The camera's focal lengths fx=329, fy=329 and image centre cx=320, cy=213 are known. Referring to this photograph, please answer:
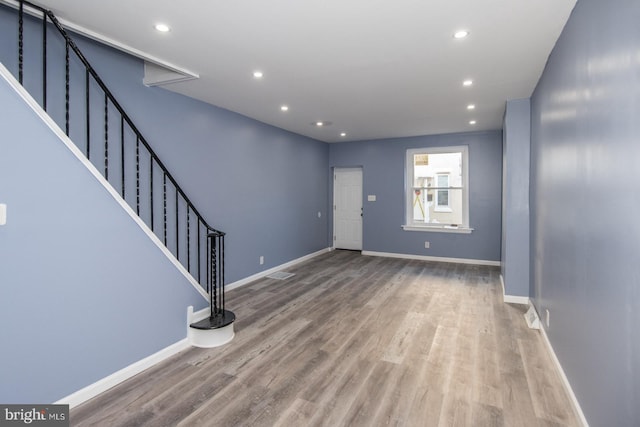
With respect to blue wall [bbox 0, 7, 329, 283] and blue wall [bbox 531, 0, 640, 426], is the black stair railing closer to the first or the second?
blue wall [bbox 0, 7, 329, 283]

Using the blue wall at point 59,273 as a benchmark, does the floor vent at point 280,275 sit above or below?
below

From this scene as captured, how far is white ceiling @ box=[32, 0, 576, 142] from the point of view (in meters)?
2.24

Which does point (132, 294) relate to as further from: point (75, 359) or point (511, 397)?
point (511, 397)

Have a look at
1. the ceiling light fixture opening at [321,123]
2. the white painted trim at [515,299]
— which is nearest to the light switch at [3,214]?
the ceiling light fixture opening at [321,123]

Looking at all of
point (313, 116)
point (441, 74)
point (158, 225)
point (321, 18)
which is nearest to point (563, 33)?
point (441, 74)

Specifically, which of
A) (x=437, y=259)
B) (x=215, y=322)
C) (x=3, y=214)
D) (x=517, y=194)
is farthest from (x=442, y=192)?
(x=3, y=214)

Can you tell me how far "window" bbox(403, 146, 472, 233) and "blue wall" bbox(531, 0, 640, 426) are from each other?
391 cm

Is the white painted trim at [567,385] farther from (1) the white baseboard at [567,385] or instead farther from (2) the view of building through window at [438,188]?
(2) the view of building through window at [438,188]

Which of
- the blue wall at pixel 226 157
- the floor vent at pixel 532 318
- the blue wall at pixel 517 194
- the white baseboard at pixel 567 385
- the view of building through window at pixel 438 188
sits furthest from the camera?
the view of building through window at pixel 438 188

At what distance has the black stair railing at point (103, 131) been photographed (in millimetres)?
2541

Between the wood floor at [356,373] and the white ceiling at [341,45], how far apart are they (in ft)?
8.74

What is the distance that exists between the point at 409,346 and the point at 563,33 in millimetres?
2869

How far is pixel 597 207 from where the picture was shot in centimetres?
180

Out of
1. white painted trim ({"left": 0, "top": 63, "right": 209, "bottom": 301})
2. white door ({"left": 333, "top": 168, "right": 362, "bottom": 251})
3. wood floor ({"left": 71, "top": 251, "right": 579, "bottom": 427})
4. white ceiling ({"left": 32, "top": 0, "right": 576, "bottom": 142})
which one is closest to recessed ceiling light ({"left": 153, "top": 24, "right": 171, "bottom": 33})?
white ceiling ({"left": 32, "top": 0, "right": 576, "bottom": 142})
